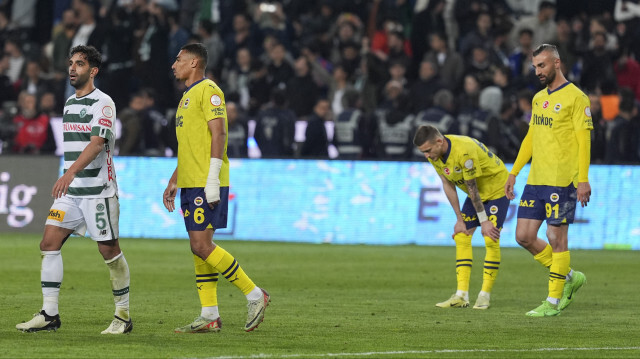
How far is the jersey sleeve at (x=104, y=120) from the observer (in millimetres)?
9445

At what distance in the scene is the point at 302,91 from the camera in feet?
79.9

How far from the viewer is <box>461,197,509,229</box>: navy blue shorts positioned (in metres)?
12.5

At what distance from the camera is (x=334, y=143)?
22734mm

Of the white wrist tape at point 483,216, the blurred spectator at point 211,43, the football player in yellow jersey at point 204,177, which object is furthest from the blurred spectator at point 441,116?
the football player in yellow jersey at point 204,177

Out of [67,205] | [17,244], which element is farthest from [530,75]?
[67,205]

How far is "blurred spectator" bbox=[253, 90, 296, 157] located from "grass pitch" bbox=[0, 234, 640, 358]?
3366mm

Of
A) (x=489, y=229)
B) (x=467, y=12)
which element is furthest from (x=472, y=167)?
(x=467, y=12)

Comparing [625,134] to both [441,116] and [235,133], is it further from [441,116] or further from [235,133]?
[235,133]

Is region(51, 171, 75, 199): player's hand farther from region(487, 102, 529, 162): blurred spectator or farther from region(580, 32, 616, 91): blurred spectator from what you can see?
region(580, 32, 616, 91): blurred spectator

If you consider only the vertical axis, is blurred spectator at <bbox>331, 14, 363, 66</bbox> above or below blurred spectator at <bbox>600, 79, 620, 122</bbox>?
above

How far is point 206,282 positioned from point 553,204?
3.47 metres

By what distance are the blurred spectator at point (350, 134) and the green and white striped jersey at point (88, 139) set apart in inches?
507

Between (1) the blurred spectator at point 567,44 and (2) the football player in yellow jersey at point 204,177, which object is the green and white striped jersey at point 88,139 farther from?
(1) the blurred spectator at point 567,44

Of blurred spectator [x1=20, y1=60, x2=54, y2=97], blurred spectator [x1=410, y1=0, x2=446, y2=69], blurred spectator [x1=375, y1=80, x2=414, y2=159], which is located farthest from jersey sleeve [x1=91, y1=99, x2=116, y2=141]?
blurred spectator [x1=20, y1=60, x2=54, y2=97]
